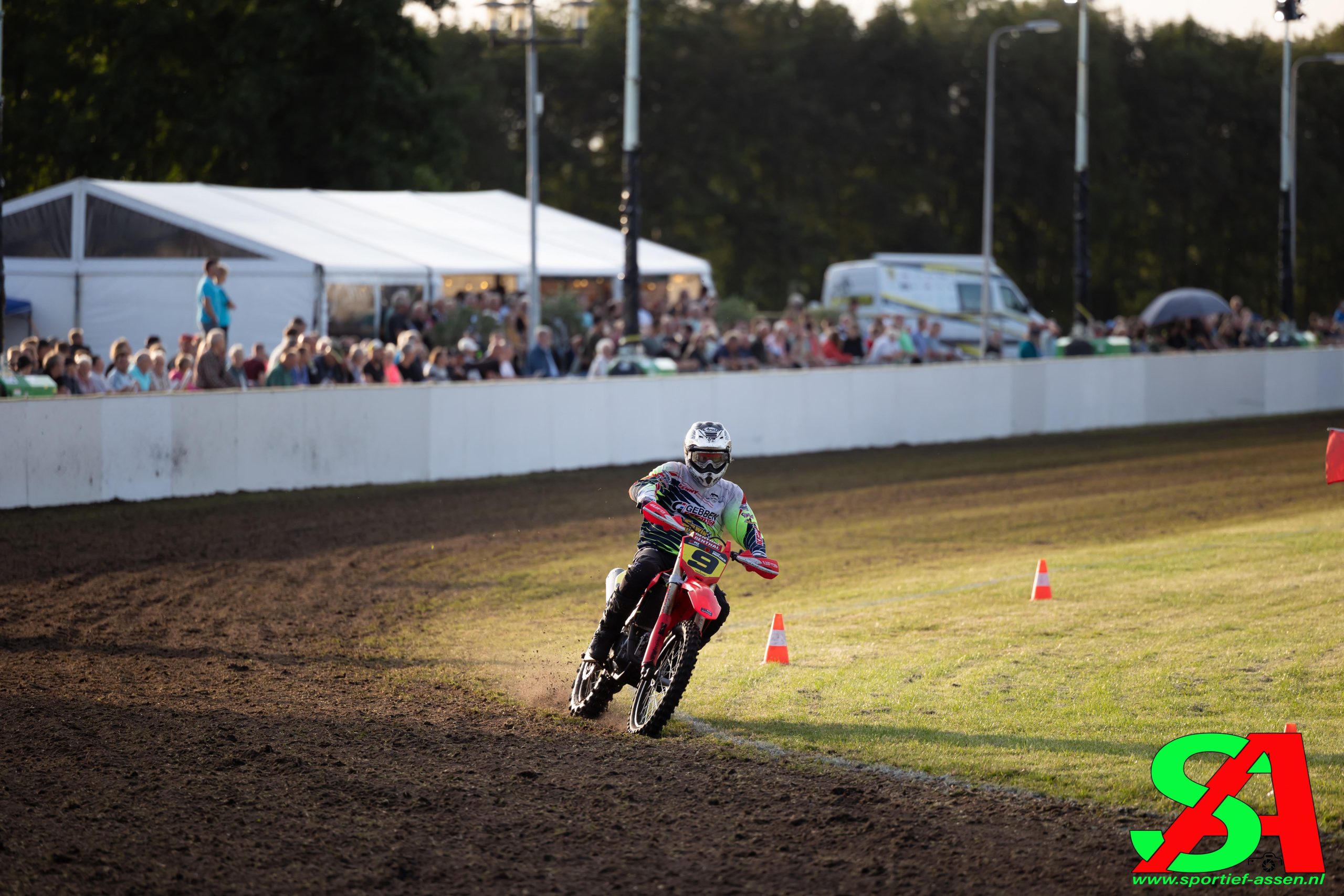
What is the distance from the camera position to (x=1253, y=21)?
8088cm

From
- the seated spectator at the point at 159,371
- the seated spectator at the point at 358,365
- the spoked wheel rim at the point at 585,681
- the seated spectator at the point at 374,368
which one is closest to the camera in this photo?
the spoked wheel rim at the point at 585,681

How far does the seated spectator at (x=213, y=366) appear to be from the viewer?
1914 centimetres

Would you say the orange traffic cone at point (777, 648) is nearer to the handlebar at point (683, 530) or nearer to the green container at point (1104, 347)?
the handlebar at point (683, 530)

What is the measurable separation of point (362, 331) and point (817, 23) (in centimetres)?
4586

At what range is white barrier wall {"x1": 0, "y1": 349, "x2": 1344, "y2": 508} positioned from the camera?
17.5 metres

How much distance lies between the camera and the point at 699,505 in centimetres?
Answer: 863

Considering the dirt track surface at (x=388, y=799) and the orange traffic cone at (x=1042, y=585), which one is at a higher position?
the orange traffic cone at (x=1042, y=585)

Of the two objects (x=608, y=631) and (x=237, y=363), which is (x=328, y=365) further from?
(x=608, y=631)

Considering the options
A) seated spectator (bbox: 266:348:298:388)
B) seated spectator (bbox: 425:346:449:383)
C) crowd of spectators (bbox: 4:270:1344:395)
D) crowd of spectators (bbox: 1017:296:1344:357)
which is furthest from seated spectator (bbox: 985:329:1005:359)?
seated spectator (bbox: 266:348:298:388)

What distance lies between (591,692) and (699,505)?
129 cm

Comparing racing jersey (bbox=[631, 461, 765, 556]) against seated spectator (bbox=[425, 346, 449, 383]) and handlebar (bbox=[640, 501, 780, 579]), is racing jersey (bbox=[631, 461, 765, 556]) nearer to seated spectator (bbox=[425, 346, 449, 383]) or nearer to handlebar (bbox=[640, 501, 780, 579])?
handlebar (bbox=[640, 501, 780, 579])

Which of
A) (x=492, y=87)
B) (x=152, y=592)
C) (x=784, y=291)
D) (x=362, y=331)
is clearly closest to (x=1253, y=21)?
(x=784, y=291)

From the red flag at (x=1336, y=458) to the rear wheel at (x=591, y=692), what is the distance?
209 inches

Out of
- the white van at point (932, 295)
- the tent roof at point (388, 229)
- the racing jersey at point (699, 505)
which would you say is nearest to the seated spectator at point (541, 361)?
the tent roof at point (388, 229)
